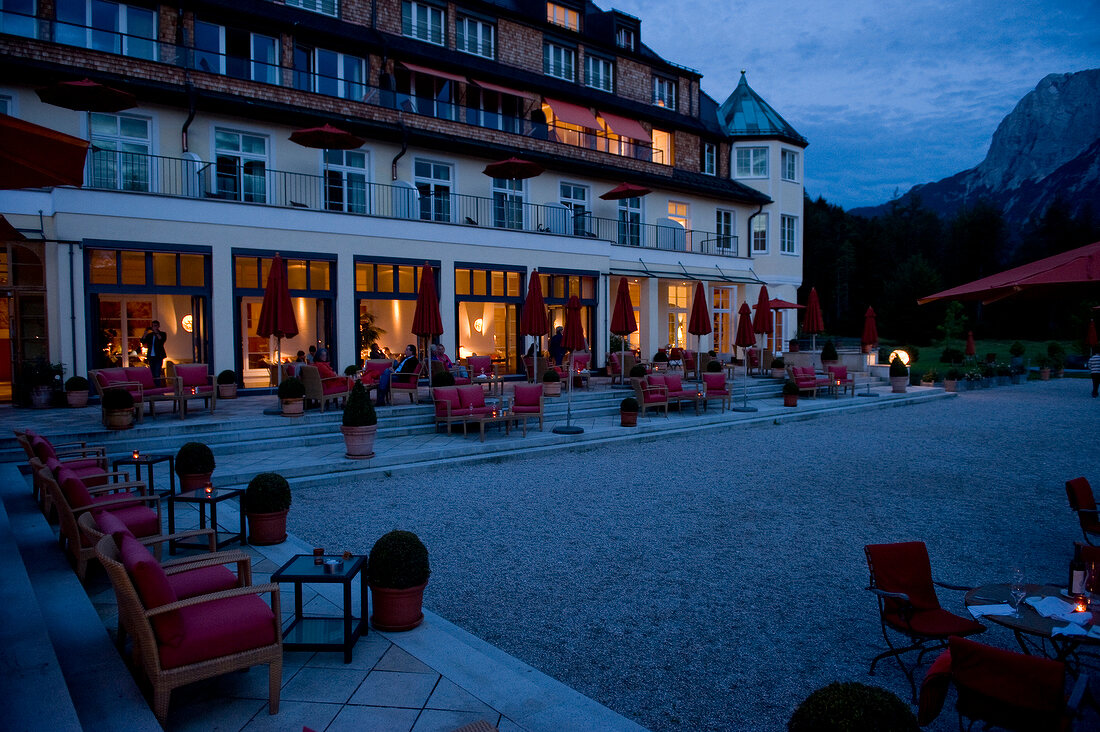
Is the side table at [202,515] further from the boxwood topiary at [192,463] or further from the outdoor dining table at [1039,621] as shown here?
the outdoor dining table at [1039,621]

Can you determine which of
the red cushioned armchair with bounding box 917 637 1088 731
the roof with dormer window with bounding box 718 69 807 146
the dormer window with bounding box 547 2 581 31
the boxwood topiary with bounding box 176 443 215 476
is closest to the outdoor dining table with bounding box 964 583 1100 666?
the red cushioned armchair with bounding box 917 637 1088 731

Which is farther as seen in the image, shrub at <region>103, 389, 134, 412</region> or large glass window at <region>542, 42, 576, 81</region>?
large glass window at <region>542, 42, 576, 81</region>

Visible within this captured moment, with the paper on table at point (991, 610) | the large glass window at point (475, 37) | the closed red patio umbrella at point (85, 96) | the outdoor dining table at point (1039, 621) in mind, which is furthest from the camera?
the large glass window at point (475, 37)

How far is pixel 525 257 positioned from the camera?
847 inches

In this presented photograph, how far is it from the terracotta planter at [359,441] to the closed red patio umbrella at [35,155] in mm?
5588

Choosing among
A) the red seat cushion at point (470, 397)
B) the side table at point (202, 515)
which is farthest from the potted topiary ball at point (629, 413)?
the side table at point (202, 515)

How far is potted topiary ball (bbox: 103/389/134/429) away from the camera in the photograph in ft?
35.5

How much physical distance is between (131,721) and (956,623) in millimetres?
4804

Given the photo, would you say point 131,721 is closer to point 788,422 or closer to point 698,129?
point 788,422

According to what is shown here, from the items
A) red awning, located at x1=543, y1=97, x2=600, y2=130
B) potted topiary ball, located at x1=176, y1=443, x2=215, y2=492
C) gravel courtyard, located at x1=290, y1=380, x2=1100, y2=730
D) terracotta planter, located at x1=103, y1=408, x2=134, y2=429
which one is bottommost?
gravel courtyard, located at x1=290, y1=380, x2=1100, y2=730

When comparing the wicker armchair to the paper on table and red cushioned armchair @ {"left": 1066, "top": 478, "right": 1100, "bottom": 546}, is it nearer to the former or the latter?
the paper on table

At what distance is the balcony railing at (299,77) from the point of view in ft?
49.6

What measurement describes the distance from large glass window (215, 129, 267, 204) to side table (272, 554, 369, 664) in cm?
1476

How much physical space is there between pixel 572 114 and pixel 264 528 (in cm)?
2065
